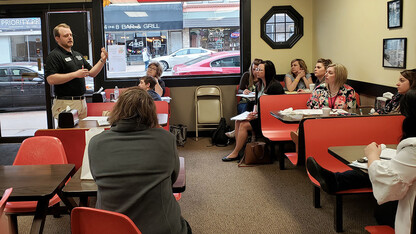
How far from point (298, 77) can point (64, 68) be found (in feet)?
12.2

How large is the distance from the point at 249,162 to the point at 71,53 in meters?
2.51

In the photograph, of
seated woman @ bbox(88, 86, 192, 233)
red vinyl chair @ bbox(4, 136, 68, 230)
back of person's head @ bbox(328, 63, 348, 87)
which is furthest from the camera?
back of person's head @ bbox(328, 63, 348, 87)

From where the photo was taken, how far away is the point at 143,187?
201 cm

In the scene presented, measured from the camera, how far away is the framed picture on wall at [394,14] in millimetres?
4434

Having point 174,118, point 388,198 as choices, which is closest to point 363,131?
point 388,198

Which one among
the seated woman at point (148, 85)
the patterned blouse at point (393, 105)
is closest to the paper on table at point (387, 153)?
the patterned blouse at point (393, 105)

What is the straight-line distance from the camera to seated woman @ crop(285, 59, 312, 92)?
22.2 feet

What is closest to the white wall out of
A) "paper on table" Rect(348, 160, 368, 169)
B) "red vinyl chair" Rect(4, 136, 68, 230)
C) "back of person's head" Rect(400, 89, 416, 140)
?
"red vinyl chair" Rect(4, 136, 68, 230)

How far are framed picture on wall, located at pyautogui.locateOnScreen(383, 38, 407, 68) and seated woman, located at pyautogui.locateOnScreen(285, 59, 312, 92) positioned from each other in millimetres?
2019

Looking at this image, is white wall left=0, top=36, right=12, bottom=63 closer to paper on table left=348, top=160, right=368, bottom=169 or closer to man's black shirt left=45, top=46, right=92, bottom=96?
man's black shirt left=45, top=46, right=92, bottom=96

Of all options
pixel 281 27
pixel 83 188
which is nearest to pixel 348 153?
pixel 83 188

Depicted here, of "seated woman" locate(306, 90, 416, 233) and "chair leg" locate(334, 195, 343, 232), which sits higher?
"seated woman" locate(306, 90, 416, 233)

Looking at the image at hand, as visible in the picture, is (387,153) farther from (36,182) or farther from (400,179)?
(36,182)

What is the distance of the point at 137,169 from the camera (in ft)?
6.61
